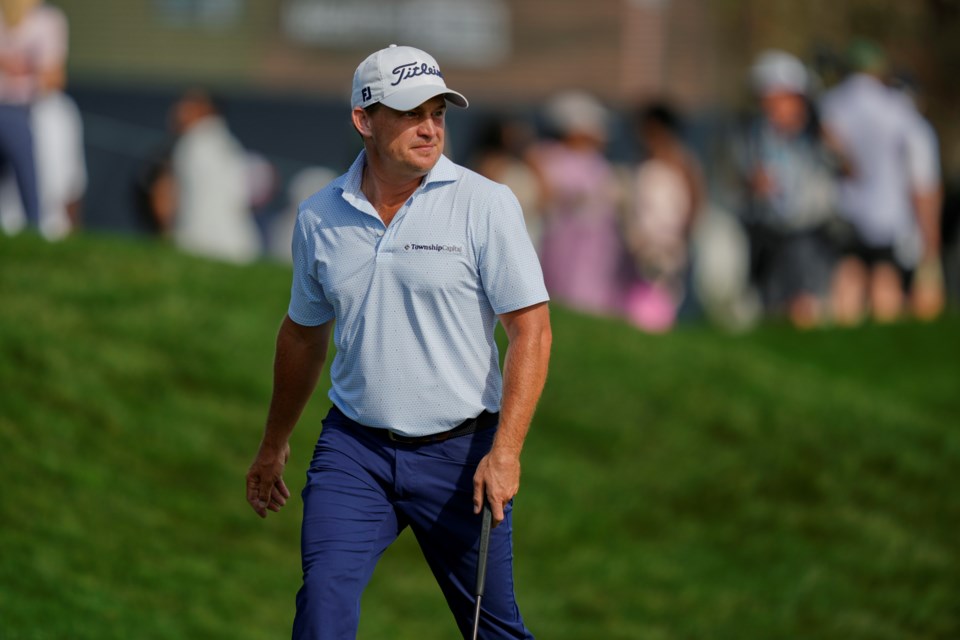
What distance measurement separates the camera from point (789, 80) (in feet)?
47.0

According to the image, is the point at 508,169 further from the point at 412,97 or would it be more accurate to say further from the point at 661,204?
the point at 412,97

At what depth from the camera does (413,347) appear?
569 cm

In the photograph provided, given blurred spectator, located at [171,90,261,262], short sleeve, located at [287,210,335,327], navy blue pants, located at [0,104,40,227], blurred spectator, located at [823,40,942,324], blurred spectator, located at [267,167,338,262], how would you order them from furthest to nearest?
1. blurred spectator, located at [267,167,338,262]
2. blurred spectator, located at [171,90,261,262]
3. blurred spectator, located at [823,40,942,324]
4. navy blue pants, located at [0,104,40,227]
5. short sleeve, located at [287,210,335,327]

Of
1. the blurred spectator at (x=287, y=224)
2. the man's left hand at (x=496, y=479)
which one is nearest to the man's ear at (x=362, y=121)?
the man's left hand at (x=496, y=479)

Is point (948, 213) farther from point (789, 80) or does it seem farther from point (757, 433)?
point (757, 433)

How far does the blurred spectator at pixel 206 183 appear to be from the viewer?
15.6 metres

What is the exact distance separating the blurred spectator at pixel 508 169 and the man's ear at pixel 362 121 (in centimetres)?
869

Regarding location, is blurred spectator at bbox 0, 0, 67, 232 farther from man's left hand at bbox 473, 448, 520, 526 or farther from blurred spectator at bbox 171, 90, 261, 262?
man's left hand at bbox 473, 448, 520, 526

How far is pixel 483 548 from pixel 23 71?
28.6ft

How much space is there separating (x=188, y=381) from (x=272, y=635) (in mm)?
3250

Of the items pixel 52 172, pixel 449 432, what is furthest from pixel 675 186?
Result: pixel 449 432

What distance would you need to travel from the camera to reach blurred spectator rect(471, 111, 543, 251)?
1457 cm

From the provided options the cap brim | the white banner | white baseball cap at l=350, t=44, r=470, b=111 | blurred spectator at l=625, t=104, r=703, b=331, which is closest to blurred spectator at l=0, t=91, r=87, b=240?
blurred spectator at l=625, t=104, r=703, b=331

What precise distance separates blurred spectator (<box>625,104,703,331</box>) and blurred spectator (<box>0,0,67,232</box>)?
482 cm
